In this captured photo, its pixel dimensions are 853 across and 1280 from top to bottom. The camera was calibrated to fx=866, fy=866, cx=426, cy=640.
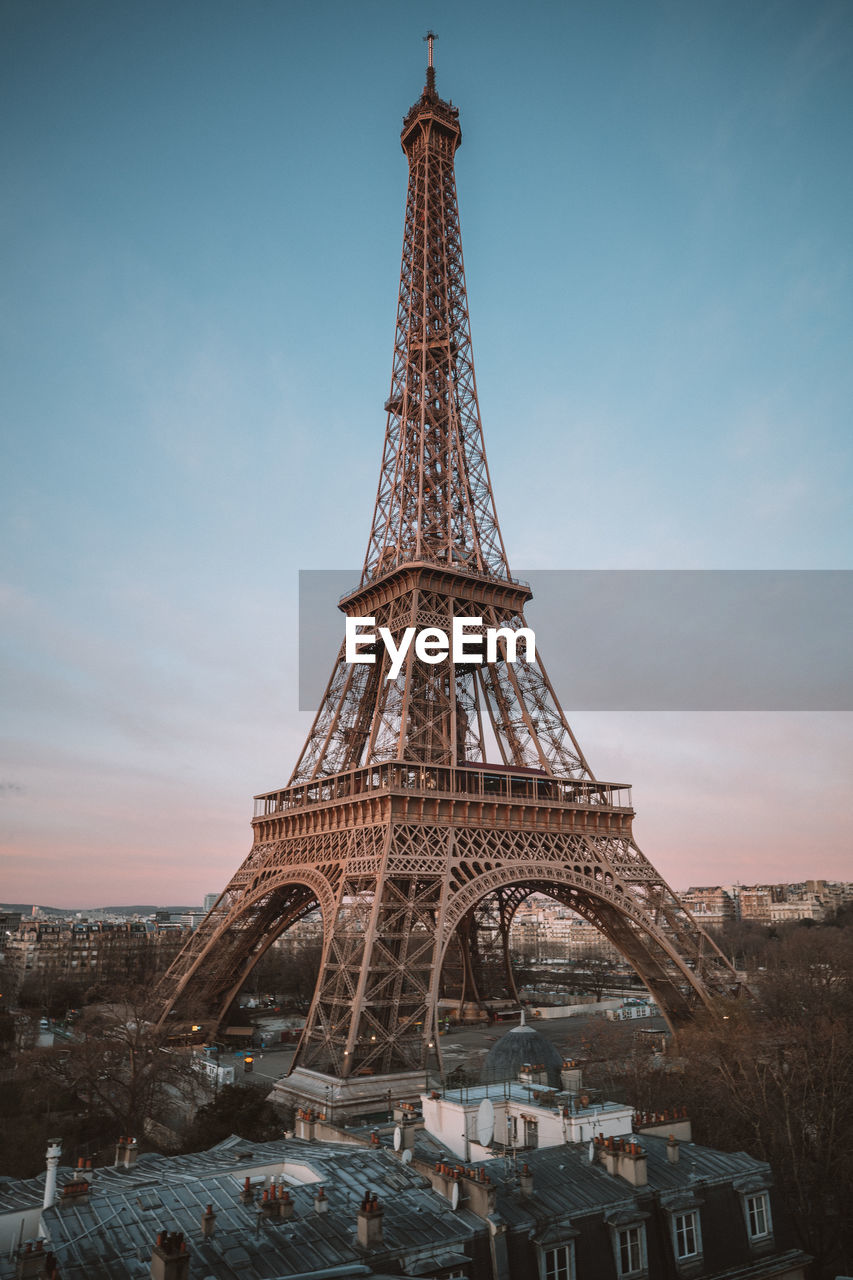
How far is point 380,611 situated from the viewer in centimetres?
4253

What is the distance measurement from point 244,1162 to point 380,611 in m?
29.9

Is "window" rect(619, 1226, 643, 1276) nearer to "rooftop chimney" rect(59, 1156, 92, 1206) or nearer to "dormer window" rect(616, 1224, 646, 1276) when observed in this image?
"dormer window" rect(616, 1224, 646, 1276)

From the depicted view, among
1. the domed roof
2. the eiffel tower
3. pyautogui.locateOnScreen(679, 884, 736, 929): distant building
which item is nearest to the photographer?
the domed roof

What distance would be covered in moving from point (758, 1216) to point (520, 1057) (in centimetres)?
677

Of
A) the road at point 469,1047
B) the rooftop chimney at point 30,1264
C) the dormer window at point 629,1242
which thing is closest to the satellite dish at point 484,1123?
the dormer window at point 629,1242

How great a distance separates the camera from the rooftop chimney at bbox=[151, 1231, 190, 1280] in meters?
9.34

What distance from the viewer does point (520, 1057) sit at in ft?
66.8

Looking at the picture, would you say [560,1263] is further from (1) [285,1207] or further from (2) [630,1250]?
(1) [285,1207]

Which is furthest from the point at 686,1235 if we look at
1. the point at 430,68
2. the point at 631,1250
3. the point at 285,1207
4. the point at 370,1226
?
the point at 430,68

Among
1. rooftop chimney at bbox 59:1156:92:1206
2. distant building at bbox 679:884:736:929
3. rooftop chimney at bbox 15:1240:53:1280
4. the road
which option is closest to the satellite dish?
rooftop chimney at bbox 59:1156:92:1206

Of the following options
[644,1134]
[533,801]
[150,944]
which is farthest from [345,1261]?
[150,944]

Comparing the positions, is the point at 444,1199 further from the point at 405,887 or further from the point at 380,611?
the point at 380,611

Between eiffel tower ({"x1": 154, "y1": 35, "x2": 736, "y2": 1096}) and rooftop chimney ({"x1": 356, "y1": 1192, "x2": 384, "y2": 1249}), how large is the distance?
17.5 m

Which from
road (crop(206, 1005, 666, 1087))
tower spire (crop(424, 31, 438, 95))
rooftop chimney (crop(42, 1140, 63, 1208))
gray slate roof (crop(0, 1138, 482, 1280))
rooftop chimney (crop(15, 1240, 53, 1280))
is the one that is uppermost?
tower spire (crop(424, 31, 438, 95))
